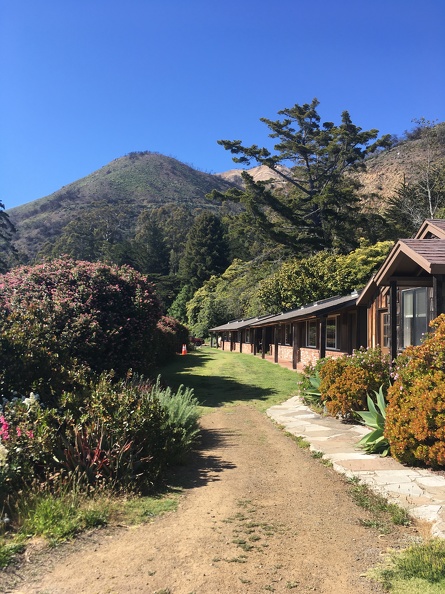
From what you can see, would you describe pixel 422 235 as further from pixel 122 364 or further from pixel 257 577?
pixel 257 577

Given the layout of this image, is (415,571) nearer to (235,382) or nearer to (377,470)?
(377,470)

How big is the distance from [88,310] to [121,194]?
12482 centimetres

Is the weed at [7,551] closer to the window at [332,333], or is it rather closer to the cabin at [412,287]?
the cabin at [412,287]

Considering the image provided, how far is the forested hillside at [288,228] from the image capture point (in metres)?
32.7

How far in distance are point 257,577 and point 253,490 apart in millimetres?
2030

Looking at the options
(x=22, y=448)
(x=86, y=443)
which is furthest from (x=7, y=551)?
(x=86, y=443)

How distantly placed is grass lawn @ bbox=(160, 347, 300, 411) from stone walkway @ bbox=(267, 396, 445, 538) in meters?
2.86

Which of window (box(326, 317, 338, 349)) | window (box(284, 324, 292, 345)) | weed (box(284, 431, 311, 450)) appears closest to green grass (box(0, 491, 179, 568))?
weed (box(284, 431, 311, 450))

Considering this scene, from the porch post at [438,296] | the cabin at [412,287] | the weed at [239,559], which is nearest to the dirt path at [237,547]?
the weed at [239,559]

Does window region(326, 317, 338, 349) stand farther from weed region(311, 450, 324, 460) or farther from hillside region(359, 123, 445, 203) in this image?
hillside region(359, 123, 445, 203)

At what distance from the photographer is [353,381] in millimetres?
9344

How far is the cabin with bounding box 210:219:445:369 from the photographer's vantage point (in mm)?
8797

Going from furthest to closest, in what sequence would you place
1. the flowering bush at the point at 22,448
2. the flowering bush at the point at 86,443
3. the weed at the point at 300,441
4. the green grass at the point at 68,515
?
the weed at the point at 300,441 → the flowering bush at the point at 86,443 → the flowering bush at the point at 22,448 → the green grass at the point at 68,515

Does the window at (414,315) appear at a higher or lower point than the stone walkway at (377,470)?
higher
